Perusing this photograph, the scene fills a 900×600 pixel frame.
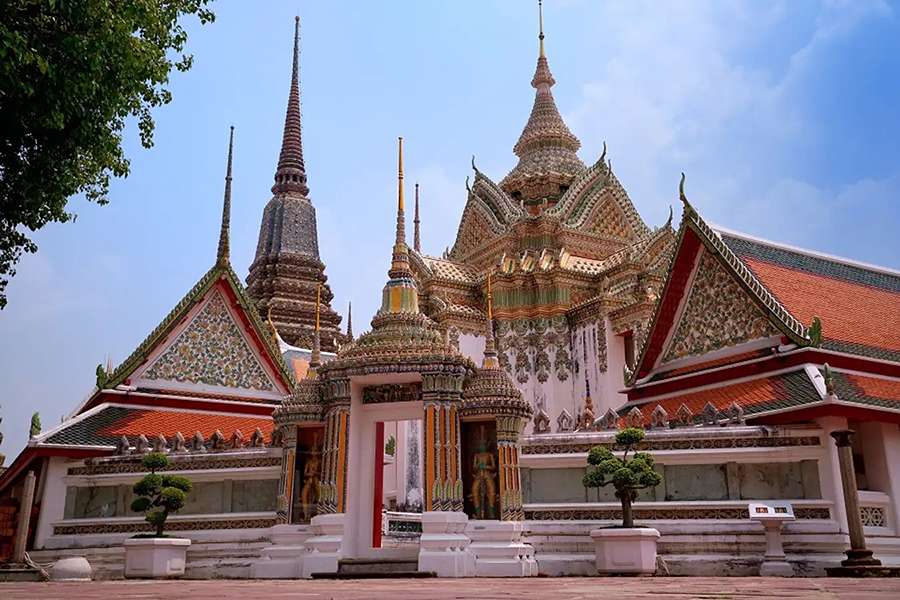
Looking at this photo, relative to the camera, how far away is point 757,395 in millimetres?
12109

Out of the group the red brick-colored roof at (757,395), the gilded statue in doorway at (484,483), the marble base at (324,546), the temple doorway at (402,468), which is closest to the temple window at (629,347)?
the temple doorway at (402,468)

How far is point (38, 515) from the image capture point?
43.4 feet

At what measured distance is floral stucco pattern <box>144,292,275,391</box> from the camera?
52.5ft

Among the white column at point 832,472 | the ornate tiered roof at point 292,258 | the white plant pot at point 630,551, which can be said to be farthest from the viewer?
the ornate tiered roof at point 292,258

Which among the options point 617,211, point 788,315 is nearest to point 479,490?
point 788,315

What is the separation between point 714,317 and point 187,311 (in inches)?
377

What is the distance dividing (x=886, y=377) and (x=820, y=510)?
137 inches

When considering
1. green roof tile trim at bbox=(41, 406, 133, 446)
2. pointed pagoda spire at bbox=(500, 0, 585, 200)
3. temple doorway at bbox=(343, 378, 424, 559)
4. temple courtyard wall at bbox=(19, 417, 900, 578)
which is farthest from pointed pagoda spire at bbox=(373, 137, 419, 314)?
pointed pagoda spire at bbox=(500, 0, 585, 200)

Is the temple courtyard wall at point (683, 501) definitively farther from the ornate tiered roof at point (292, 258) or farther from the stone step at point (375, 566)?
the ornate tiered roof at point (292, 258)

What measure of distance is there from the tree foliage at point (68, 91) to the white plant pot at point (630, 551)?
6.82 metres

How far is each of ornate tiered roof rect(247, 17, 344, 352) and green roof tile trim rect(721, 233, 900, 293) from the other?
1717 cm

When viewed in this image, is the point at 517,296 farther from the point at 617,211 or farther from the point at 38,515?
the point at 38,515

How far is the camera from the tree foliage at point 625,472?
10.2 m

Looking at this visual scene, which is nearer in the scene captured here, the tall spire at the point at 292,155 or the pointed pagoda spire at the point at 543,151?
the pointed pagoda spire at the point at 543,151
